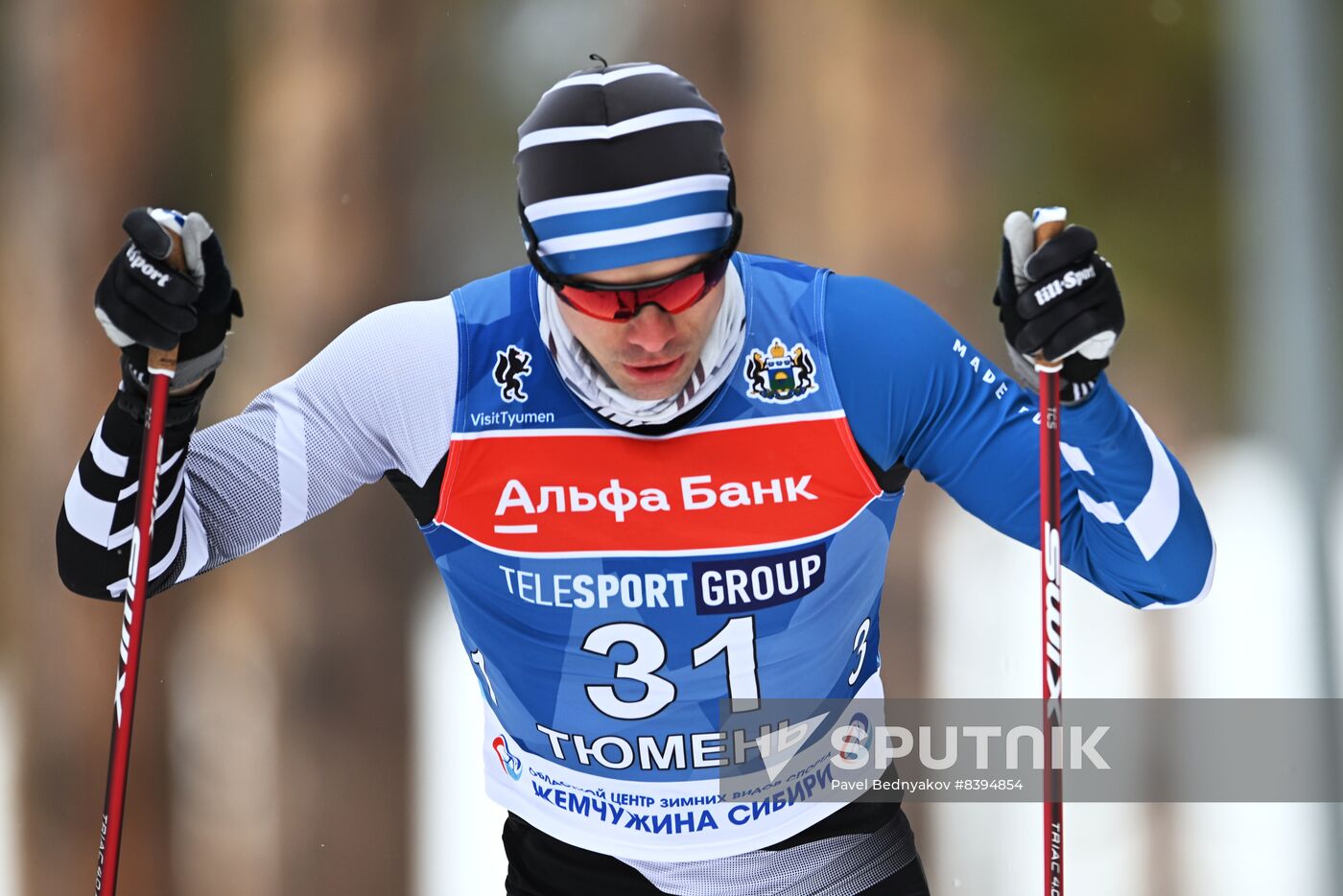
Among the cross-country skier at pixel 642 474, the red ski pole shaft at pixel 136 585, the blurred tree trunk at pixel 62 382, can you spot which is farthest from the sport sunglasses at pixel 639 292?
the blurred tree trunk at pixel 62 382

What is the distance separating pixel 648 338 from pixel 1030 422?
0.49m

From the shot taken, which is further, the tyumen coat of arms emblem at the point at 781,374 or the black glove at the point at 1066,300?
the tyumen coat of arms emblem at the point at 781,374

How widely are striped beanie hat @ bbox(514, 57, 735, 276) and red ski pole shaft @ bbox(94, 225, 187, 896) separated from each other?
1.37 feet

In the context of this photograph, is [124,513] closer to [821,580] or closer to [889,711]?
[821,580]

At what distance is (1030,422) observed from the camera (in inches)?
67.5

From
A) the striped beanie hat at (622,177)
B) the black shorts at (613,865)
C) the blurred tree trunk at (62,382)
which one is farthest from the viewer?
the blurred tree trunk at (62,382)

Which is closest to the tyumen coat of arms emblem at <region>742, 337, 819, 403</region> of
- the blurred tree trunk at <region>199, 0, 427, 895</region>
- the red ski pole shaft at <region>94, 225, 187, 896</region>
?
the red ski pole shaft at <region>94, 225, 187, 896</region>

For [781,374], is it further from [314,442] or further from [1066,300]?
[314,442]

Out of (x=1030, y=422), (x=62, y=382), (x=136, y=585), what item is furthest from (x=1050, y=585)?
(x=62, y=382)

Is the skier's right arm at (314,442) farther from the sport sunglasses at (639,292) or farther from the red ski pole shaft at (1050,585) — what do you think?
the red ski pole shaft at (1050,585)

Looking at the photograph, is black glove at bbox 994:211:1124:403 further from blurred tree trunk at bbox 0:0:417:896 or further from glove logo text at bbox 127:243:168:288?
blurred tree trunk at bbox 0:0:417:896

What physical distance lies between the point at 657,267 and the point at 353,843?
7.73ft

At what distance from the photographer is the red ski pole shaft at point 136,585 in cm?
155

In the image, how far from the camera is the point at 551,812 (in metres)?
1.87
